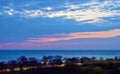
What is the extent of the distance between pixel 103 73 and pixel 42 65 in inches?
175

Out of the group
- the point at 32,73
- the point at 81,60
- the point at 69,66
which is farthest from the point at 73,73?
the point at 81,60

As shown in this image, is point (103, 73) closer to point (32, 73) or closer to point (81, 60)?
point (32, 73)

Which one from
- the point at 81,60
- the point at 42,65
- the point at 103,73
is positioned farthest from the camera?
the point at 81,60

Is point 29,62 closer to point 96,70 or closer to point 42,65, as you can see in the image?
point 42,65

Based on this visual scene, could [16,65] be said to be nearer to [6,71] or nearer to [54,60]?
[6,71]

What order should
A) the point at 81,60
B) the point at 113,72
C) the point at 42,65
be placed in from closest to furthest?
the point at 113,72, the point at 42,65, the point at 81,60

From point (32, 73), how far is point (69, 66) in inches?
79.8

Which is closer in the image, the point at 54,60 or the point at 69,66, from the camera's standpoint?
the point at 69,66

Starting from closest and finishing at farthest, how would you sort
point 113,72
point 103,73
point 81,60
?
point 103,73, point 113,72, point 81,60

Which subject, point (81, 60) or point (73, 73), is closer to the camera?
point (73, 73)

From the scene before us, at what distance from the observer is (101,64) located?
23.1 m

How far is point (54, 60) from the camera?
24.1 m

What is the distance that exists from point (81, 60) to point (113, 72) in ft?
15.5

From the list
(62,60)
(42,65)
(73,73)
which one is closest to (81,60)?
(62,60)
